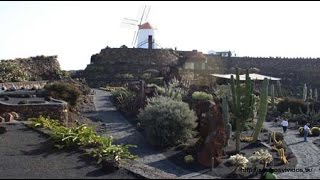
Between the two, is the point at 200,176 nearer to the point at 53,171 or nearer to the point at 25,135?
the point at 53,171

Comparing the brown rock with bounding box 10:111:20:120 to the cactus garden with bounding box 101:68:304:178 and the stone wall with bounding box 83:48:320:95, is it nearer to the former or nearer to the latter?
the cactus garden with bounding box 101:68:304:178

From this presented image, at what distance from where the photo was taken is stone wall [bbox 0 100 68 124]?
67.3 feet

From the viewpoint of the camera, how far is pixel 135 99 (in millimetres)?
27422

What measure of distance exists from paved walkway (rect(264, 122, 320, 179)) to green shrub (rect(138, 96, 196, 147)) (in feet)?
13.6

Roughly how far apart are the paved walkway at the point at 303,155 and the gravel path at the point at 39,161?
5319mm

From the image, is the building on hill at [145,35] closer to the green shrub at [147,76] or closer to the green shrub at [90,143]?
the green shrub at [147,76]

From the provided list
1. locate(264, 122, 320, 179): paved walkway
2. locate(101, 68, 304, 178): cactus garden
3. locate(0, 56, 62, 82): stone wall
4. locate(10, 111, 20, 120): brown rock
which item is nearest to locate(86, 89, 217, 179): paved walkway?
locate(101, 68, 304, 178): cactus garden

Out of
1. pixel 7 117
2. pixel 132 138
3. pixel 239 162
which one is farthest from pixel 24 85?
pixel 239 162

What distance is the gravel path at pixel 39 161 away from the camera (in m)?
12.9

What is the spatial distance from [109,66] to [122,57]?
9.01ft

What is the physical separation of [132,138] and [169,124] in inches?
82.3

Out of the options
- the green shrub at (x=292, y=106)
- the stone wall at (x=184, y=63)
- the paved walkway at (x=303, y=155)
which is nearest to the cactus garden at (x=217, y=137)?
the paved walkway at (x=303, y=155)

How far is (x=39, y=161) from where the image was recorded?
14.3 m

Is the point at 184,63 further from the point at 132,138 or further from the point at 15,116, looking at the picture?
the point at 15,116
